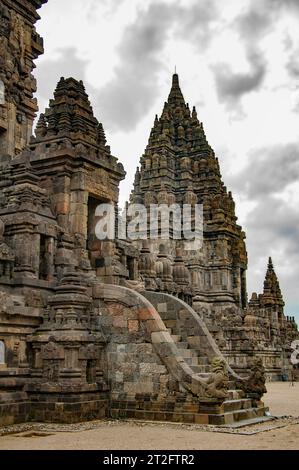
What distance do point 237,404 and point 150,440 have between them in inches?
169

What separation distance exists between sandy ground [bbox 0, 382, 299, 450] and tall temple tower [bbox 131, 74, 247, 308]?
86.9 ft

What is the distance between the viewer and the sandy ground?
1120 centimetres

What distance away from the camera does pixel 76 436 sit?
12359 millimetres

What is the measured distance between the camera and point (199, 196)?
44.6 m

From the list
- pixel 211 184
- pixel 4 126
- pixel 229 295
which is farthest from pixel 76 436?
pixel 211 184

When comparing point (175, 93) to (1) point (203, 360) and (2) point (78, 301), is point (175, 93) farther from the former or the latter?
(2) point (78, 301)

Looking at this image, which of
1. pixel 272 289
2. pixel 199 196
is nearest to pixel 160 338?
pixel 199 196

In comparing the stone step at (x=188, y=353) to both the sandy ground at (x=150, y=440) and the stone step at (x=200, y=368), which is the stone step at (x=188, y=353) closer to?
the stone step at (x=200, y=368)

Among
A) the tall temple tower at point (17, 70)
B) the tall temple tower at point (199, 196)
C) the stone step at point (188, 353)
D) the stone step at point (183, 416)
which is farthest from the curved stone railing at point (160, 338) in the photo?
the tall temple tower at point (199, 196)

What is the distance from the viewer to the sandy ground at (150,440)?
1120 centimetres

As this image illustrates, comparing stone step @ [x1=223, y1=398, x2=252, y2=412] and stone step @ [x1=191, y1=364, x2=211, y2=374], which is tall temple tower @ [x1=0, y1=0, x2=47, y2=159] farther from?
stone step @ [x1=223, y1=398, x2=252, y2=412]

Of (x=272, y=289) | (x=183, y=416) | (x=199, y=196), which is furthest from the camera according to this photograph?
(x=272, y=289)

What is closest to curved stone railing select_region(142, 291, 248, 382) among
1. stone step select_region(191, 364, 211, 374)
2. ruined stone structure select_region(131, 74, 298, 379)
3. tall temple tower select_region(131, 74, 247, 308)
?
stone step select_region(191, 364, 211, 374)

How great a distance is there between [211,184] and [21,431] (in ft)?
108
